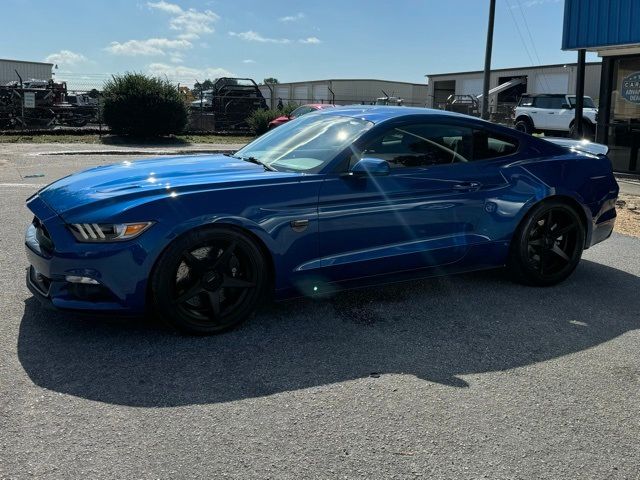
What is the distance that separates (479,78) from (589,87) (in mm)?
12376

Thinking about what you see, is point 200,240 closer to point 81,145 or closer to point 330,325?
point 330,325

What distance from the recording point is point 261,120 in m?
24.9

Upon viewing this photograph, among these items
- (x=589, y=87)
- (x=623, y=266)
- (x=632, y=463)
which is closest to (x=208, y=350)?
(x=632, y=463)

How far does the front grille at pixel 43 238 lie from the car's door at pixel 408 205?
1675 mm

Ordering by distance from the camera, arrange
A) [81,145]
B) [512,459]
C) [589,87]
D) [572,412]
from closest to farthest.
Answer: [512,459]
[572,412]
[81,145]
[589,87]

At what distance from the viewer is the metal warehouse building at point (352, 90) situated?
52.9 m

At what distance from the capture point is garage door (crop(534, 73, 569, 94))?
1645 inches

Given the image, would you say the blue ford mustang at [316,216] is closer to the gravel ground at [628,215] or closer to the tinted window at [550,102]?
the gravel ground at [628,215]

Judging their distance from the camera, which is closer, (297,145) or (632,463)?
(632,463)

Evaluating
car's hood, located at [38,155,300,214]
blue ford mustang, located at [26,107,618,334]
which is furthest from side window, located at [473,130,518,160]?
car's hood, located at [38,155,300,214]

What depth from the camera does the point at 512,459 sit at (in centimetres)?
260

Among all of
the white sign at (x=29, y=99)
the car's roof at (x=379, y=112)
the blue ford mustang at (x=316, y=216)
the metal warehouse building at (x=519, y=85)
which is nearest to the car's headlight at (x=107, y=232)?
the blue ford mustang at (x=316, y=216)

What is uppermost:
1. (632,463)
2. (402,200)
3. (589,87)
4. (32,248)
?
(589,87)

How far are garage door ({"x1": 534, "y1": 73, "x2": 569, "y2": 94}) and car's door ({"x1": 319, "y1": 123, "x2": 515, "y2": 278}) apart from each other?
4105 cm
